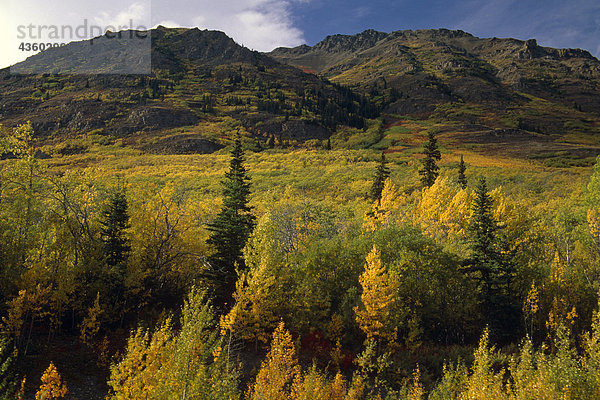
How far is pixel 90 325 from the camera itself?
17.6m

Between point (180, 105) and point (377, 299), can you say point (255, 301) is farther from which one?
point (180, 105)

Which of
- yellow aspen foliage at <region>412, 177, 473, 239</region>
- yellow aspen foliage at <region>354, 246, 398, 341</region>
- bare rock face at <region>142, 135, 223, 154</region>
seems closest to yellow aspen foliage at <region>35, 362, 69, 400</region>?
yellow aspen foliage at <region>354, 246, 398, 341</region>

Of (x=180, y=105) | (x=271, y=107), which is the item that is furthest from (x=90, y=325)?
(x=180, y=105)

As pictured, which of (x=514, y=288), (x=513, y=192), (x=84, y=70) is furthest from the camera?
(x=84, y=70)

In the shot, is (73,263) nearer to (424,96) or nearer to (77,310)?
(77,310)

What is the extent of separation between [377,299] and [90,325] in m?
15.9

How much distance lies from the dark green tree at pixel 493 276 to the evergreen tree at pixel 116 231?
2221 cm

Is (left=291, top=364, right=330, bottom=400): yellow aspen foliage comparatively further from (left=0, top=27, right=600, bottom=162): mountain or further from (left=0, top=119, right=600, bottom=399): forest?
(left=0, top=27, right=600, bottom=162): mountain

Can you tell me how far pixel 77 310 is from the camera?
20.0m

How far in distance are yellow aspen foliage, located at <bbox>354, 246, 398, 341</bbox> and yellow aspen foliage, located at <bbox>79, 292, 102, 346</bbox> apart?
14.5m

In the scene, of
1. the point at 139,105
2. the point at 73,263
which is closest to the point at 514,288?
the point at 73,263

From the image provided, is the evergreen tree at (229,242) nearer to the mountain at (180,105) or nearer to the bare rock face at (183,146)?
the bare rock face at (183,146)

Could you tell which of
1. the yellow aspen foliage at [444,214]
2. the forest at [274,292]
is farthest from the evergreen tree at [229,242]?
the yellow aspen foliage at [444,214]

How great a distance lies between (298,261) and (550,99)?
209967mm
